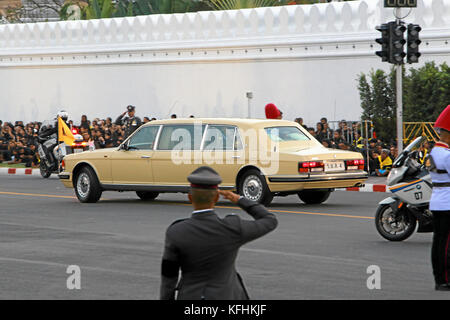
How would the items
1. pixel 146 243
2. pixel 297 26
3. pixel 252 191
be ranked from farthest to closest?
pixel 297 26
pixel 252 191
pixel 146 243

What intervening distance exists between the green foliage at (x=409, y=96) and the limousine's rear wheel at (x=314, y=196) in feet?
25.1

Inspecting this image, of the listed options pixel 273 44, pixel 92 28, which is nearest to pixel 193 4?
pixel 92 28

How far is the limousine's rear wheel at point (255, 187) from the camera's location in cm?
1858

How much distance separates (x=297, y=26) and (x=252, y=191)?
13884mm

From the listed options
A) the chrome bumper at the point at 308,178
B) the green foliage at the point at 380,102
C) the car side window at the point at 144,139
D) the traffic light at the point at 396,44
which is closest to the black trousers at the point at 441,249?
the chrome bumper at the point at 308,178

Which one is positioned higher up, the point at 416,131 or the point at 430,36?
the point at 430,36

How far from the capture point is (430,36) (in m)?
29.0

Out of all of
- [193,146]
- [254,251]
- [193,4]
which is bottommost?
[254,251]

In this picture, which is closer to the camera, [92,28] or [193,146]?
[193,146]

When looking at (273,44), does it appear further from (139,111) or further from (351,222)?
(351,222)

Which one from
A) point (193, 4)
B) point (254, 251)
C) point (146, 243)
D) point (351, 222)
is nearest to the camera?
point (254, 251)

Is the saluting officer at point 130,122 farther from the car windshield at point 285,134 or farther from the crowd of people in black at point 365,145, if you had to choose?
the car windshield at point 285,134

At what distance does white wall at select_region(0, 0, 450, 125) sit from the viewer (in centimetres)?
3072

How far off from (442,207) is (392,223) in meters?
4.02
